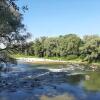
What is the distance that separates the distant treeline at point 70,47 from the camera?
334ft

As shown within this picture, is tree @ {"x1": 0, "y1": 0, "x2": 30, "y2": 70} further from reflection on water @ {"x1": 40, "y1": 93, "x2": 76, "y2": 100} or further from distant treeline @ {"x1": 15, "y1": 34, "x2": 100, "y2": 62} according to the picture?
distant treeline @ {"x1": 15, "y1": 34, "x2": 100, "y2": 62}

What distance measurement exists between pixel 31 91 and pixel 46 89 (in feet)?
10.6

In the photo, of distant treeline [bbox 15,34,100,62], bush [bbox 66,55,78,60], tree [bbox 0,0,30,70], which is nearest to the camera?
tree [bbox 0,0,30,70]

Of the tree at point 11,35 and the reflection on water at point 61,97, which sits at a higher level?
the tree at point 11,35

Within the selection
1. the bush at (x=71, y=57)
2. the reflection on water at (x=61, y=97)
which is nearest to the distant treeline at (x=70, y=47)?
the bush at (x=71, y=57)

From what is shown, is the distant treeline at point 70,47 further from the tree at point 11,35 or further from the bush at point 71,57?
the tree at point 11,35

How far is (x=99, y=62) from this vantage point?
4038 inches

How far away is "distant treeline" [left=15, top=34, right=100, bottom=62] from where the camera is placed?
101812 millimetres

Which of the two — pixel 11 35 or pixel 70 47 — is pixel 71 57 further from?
pixel 11 35

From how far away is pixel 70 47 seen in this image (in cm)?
11844

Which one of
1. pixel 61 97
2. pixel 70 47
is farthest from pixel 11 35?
pixel 70 47

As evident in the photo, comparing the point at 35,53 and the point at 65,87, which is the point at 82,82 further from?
the point at 35,53

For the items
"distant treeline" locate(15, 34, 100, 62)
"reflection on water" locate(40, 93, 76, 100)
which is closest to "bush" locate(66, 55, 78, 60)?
"distant treeline" locate(15, 34, 100, 62)

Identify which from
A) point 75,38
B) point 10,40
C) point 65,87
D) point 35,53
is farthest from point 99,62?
point 10,40
